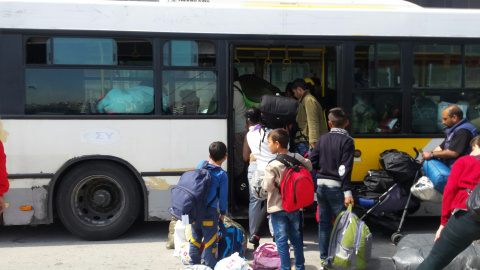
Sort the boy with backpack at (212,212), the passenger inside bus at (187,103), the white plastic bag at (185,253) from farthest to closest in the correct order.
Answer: the passenger inside bus at (187,103), the white plastic bag at (185,253), the boy with backpack at (212,212)

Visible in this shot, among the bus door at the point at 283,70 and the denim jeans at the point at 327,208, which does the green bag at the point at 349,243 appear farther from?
the bus door at the point at 283,70

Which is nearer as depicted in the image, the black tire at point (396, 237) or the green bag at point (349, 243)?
the green bag at point (349, 243)

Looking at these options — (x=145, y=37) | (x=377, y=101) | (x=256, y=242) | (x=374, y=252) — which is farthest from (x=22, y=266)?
(x=377, y=101)

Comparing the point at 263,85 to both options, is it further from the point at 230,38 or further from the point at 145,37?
the point at 145,37

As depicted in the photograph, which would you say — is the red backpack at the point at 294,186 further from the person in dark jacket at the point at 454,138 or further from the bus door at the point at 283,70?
the bus door at the point at 283,70

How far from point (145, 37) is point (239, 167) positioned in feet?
6.94

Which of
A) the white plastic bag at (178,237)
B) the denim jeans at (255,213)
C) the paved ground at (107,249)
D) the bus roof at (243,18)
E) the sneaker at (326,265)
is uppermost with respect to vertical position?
the bus roof at (243,18)

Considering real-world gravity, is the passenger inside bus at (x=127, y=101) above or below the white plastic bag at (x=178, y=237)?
above

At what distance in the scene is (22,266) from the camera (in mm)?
5652

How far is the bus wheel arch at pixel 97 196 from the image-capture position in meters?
6.43

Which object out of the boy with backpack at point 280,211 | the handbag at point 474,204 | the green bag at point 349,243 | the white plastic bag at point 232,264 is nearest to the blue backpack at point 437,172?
the green bag at point 349,243

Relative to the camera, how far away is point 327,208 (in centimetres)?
555

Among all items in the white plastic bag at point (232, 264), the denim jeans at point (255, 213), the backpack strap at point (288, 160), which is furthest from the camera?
the denim jeans at point (255, 213)

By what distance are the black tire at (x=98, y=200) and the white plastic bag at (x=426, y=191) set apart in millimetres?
3428
